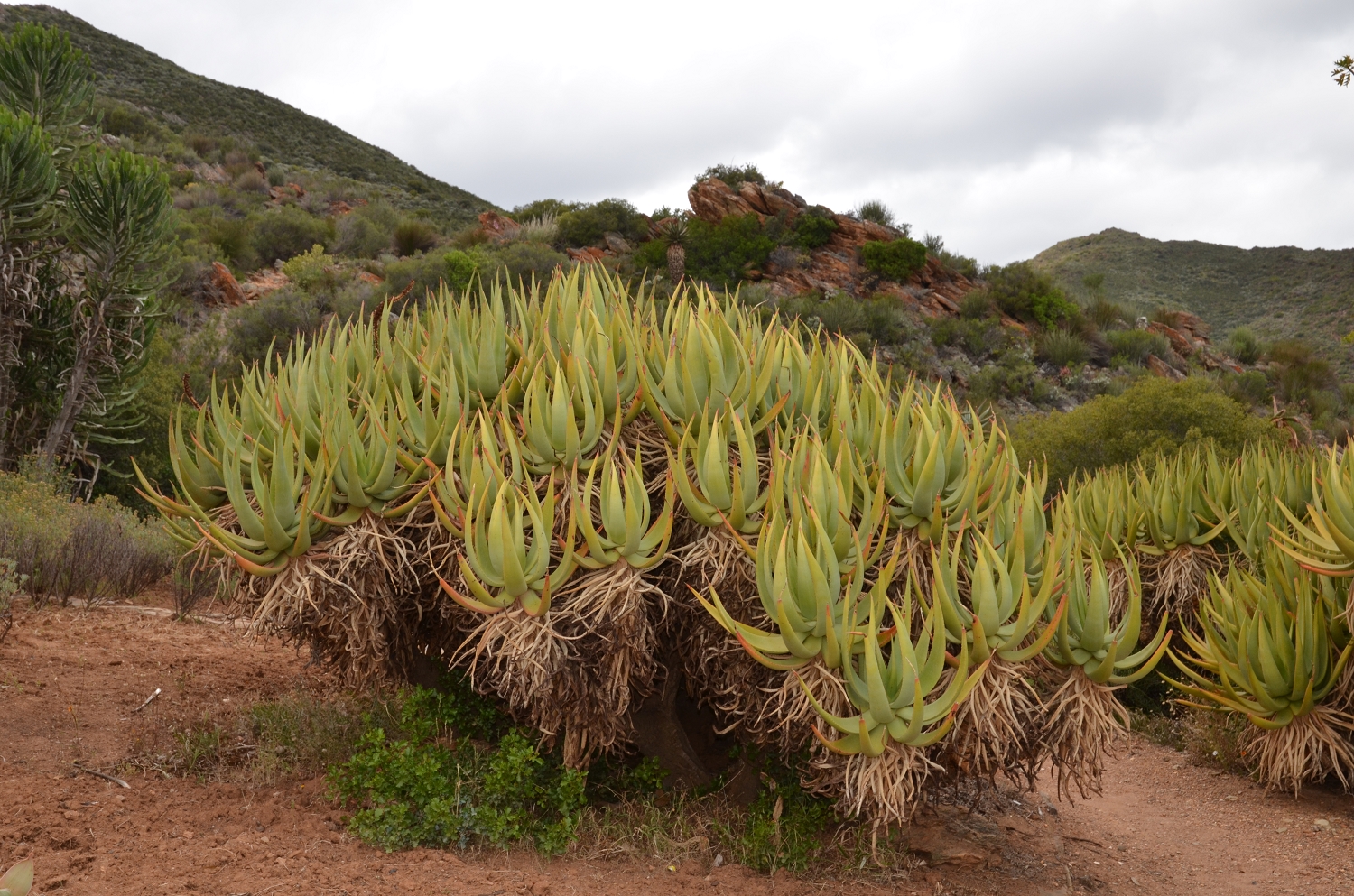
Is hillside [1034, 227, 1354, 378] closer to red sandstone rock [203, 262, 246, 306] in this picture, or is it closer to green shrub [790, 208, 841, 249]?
green shrub [790, 208, 841, 249]

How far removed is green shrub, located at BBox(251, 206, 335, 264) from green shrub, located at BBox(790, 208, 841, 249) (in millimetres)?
14688

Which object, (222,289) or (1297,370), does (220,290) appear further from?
(1297,370)

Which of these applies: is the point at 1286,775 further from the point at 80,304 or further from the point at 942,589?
the point at 80,304

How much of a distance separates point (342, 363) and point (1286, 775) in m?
6.38

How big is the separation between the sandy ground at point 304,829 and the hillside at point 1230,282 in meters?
34.0

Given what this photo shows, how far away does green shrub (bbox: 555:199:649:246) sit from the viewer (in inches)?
1224

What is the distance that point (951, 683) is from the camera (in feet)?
11.1

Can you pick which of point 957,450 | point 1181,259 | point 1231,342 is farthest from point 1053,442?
point 1181,259

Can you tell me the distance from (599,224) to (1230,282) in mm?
34325

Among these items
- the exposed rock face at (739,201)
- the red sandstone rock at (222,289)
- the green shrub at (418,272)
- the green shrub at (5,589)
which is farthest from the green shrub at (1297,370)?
the green shrub at (5,589)

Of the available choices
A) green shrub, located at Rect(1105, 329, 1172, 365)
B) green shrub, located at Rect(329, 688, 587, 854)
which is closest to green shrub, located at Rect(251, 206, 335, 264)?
green shrub, located at Rect(1105, 329, 1172, 365)

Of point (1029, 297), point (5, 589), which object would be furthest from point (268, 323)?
point (1029, 297)

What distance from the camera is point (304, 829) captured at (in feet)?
13.2

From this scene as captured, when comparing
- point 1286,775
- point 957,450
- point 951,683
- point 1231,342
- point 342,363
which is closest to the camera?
point 951,683
